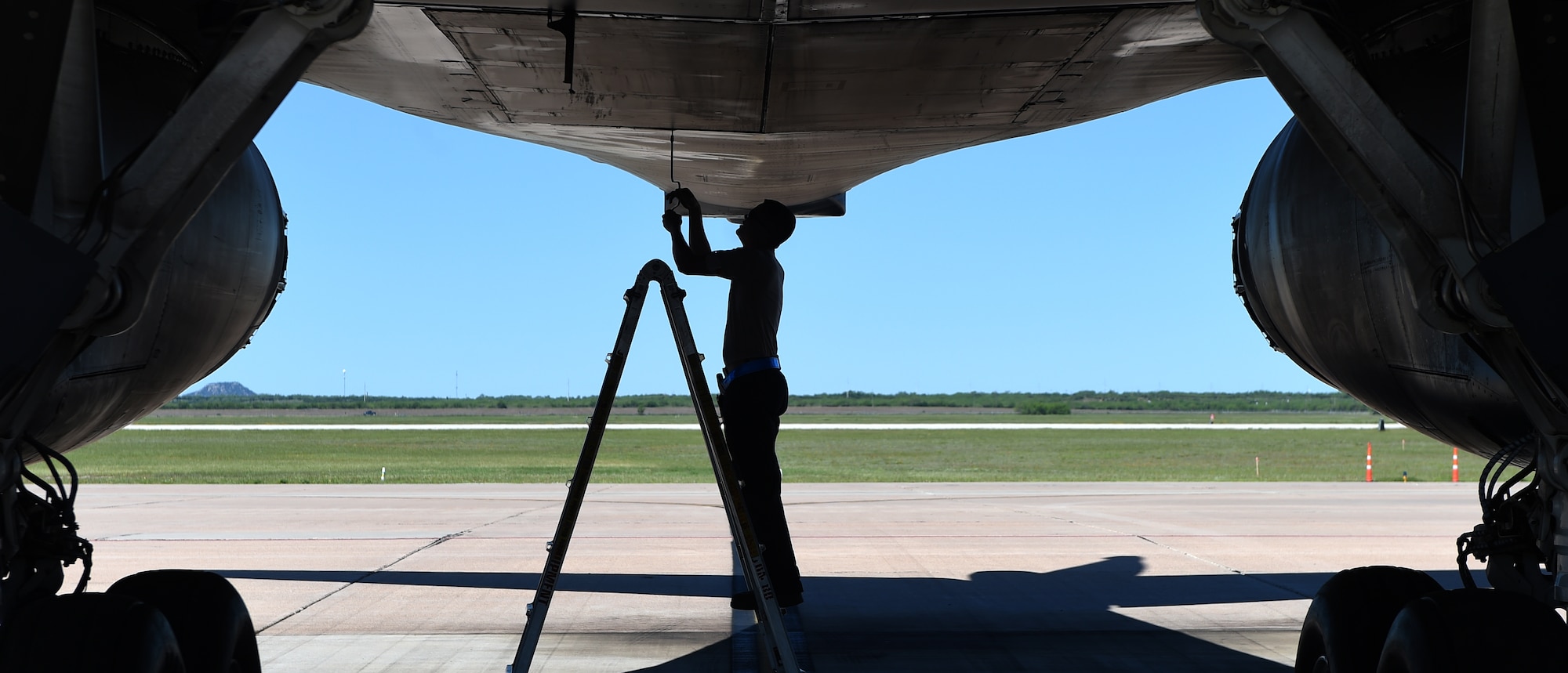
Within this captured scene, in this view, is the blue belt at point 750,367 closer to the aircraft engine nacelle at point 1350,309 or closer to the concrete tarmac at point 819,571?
the concrete tarmac at point 819,571

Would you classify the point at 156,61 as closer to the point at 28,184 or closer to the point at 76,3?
the point at 76,3

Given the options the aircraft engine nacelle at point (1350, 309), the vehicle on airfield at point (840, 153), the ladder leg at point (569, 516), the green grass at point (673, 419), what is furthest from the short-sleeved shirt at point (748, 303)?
the green grass at point (673, 419)

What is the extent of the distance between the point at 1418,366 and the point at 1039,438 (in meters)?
44.3

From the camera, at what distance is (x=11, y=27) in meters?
2.59

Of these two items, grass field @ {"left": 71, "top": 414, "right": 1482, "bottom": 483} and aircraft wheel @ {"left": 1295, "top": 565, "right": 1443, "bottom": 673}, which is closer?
aircraft wheel @ {"left": 1295, "top": 565, "right": 1443, "bottom": 673}

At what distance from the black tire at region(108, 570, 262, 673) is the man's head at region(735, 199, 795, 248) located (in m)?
2.62

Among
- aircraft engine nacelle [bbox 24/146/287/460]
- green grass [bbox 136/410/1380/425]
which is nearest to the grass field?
aircraft engine nacelle [bbox 24/146/287/460]

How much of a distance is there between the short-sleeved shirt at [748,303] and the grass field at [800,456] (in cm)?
1651

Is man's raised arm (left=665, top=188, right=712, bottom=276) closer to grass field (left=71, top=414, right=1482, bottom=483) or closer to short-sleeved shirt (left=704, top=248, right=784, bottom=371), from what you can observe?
short-sleeved shirt (left=704, top=248, right=784, bottom=371)

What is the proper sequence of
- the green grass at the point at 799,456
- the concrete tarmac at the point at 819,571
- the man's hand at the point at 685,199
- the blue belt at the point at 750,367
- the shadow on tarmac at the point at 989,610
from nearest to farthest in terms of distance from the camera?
the man's hand at the point at 685,199
the blue belt at the point at 750,367
the shadow on tarmac at the point at 989,610
the concrete tarmac at the point at 819,571
the green grass at the point at 799,456

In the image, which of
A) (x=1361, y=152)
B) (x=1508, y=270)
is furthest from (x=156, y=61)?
(x=1508, y=270)

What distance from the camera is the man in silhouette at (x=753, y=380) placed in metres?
4.88

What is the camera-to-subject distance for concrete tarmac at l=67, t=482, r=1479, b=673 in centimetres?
556

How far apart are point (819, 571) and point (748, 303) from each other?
394 centimetres
